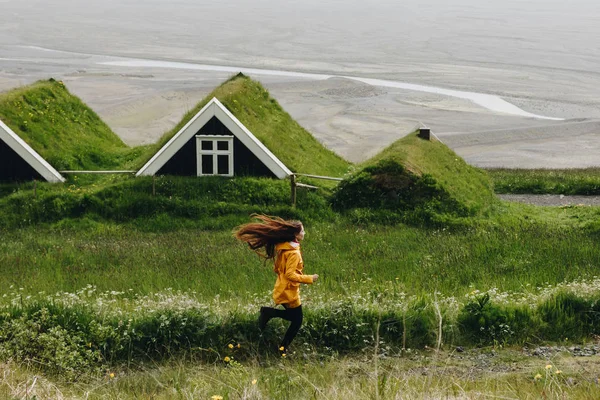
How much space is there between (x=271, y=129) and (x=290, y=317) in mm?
17748

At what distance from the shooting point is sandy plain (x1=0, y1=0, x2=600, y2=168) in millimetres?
47219

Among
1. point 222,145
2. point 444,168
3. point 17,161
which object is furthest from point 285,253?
point 17,161

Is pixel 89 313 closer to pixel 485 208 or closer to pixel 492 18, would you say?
pixel 485 208

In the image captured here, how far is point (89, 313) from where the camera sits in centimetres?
1282

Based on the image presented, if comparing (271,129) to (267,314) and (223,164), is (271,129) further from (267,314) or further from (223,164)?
(267,314)

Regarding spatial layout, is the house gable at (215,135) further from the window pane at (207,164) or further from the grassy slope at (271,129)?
the grassy slope at (271,129)

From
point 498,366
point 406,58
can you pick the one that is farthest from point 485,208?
point 406,58

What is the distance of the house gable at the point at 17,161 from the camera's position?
26.1 m

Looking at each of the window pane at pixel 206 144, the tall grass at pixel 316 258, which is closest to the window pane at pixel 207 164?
the window pane at pixel 206 144

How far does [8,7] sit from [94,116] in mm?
95756

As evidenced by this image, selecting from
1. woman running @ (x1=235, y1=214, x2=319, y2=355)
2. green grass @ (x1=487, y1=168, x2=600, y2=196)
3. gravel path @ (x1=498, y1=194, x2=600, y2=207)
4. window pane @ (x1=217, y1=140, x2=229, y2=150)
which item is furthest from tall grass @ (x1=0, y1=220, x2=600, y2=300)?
green grass @ (x1=487, y1=168, x2=600, y2=196)

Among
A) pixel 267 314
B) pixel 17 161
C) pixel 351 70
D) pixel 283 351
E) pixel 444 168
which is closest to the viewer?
pixel 267 314

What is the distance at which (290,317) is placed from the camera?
11.9 m

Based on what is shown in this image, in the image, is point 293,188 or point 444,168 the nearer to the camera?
point 293,188
